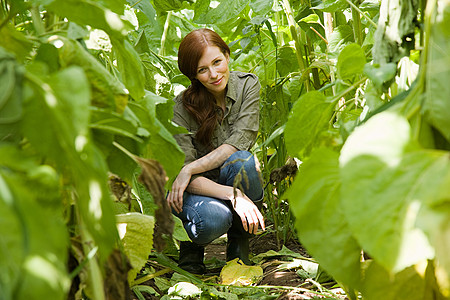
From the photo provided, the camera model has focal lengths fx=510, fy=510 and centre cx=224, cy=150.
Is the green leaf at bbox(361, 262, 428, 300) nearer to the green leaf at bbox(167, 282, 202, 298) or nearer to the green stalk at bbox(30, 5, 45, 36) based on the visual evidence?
the green stalk at bbox(30, 5, 45, 36)

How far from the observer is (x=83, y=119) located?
40 cm

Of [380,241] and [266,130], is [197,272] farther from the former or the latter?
[380,241]

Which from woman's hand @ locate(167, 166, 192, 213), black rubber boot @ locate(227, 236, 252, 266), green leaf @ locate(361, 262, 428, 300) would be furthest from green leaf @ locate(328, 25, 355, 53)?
green leaf @ locate(361, 262, 428, 300)

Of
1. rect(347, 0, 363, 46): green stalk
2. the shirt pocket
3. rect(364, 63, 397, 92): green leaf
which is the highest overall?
rect(364, 63, 397, 92): green leaf

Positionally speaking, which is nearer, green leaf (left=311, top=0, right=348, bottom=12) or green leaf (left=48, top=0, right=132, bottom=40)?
green leaf (left=48, top=0, right=132, bottom=40)

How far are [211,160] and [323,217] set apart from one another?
1187 mm

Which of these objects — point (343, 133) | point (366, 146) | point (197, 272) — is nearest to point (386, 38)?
point (343, 133)

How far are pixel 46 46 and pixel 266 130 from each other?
4.62 ft

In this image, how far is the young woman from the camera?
1.66m

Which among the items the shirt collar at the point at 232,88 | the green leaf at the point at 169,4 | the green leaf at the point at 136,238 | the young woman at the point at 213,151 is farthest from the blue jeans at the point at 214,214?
the green leaf at the point at 136,238

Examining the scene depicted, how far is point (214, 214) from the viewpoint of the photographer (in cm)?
164

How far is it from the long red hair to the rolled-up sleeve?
9 cm

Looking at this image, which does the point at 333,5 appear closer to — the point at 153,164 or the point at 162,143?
the point at 162,143

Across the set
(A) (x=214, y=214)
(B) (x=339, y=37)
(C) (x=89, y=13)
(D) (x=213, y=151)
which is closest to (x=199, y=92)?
(D) (x=213, y=151)
